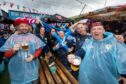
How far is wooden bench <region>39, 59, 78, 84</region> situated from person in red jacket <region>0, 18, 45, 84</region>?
1252 millimetres

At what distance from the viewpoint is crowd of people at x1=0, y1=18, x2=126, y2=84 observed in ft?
11.6

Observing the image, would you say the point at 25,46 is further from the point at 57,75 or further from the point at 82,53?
the point at 57,75

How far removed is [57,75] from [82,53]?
2532mm

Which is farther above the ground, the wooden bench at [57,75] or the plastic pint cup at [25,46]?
the plastic pint cup at [25,46]

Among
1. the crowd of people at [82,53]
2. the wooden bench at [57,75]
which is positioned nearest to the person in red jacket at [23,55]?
the crowd of people at [82,53]

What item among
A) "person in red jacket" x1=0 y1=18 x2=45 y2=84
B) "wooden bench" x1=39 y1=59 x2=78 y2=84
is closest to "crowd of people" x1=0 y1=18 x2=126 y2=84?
"person in red jacket" x1=0 y1=18 x2=45 y2=84

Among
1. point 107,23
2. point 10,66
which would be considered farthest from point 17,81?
point 107,23

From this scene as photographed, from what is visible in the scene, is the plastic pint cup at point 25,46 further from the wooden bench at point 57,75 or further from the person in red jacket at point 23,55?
the wooden bench at point 57,75

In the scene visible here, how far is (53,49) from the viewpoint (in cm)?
689

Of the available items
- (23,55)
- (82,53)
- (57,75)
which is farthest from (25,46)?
(57,75)

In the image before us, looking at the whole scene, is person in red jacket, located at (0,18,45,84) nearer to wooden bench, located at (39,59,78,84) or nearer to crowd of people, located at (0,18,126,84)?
crowd of people, located at (0,18,126,84)

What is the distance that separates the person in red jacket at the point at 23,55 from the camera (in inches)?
171

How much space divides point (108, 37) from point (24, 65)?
151 cm

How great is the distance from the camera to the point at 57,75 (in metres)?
6.27
